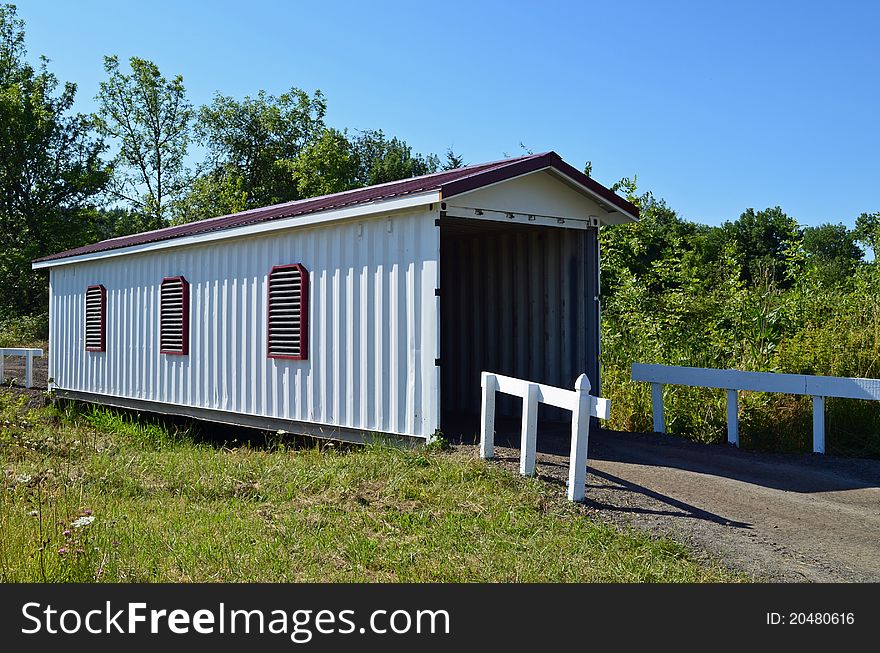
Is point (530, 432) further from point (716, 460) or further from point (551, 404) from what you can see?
point (716, 460)

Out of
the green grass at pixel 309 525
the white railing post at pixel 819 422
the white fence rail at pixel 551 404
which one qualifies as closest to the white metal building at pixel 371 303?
the white fence rail at pixel 551 404

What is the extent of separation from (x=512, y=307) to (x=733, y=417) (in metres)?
3.33

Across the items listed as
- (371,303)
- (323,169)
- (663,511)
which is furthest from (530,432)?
(323,169)

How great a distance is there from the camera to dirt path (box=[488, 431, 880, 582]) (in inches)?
222

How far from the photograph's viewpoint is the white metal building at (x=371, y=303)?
358 inches

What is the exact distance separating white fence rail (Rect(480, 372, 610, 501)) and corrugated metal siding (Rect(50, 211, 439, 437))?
740mm

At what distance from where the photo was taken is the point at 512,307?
11.6 m

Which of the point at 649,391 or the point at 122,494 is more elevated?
the point at 649,391

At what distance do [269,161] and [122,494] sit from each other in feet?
111

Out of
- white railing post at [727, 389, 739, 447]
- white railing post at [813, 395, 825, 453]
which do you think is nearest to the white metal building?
white railing post at [727, 389, 739, 447]

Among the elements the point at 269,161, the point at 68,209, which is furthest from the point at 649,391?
the point at 269,161

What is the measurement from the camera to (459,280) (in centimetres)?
1264
